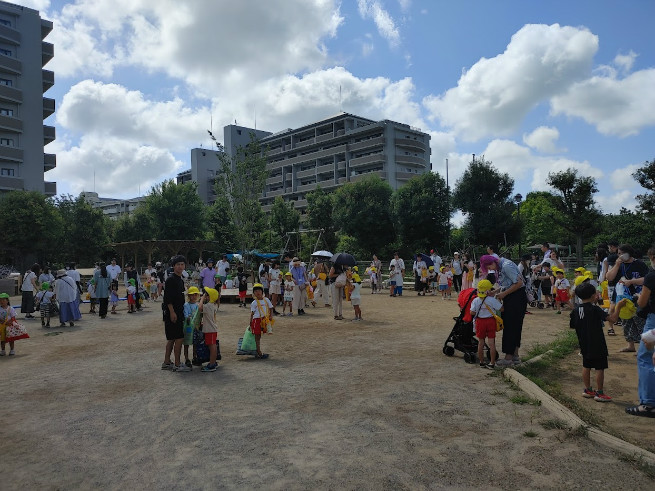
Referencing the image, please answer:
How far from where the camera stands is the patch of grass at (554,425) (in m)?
4.41

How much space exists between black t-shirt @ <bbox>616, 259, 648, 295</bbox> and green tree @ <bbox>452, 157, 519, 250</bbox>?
3154cm

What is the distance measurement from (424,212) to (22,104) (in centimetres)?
4175

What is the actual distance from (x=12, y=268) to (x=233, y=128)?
1993 inches

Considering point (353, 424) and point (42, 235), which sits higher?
point (42, 235)

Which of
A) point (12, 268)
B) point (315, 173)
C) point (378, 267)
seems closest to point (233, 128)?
point (315, 173)

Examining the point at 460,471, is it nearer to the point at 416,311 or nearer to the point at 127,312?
the point at 416,311

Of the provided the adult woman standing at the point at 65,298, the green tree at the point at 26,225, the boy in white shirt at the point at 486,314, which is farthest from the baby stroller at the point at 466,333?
the green tree at the point at 26,225

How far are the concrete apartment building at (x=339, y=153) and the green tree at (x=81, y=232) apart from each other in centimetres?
2405

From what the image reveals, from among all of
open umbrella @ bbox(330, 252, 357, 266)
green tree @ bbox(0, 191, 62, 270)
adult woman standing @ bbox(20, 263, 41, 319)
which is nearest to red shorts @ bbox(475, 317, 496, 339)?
open umbrella @ bbox(330, 252, 357, 266)

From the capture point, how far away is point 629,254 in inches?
295

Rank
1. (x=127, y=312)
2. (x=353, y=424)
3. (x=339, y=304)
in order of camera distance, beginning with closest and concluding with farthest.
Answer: (x=353, y=424)
(x=339, y=304)
(x=127, y=312)

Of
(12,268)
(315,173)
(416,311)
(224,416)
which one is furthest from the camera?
(315,173)

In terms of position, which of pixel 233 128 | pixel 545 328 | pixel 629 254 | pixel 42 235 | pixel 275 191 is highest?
pixel 233 128

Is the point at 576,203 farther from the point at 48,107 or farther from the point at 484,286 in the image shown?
the point at 48,107
